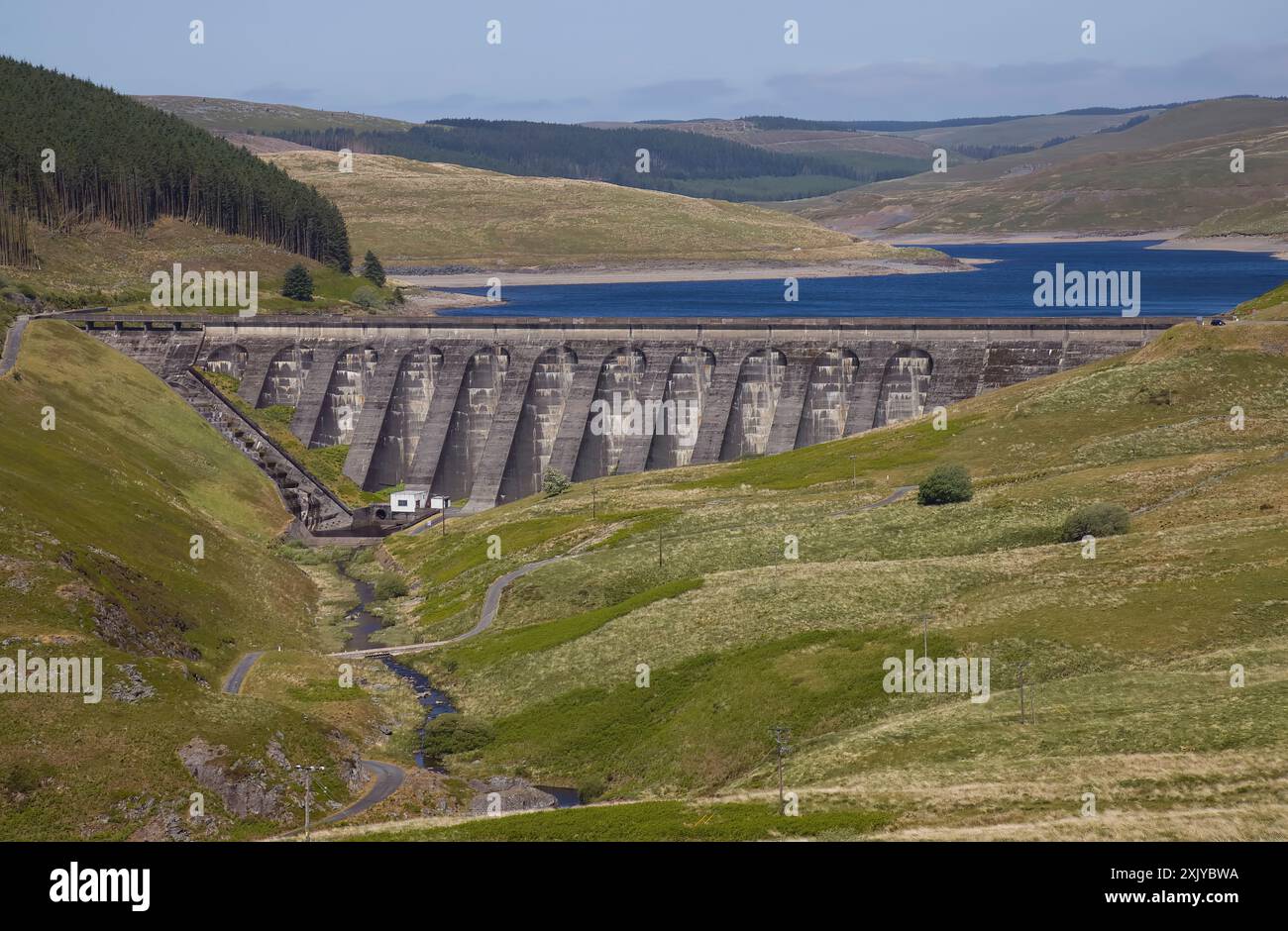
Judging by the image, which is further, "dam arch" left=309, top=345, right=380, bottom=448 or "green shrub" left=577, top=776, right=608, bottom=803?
"dam arch" left=309, top=345, right=380, bottom=448

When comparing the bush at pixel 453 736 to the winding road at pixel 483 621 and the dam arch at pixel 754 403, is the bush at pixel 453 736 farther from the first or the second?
the dam arch at pixel 754 403

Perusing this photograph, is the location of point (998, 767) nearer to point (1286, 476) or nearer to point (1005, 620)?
point (1005, 620)

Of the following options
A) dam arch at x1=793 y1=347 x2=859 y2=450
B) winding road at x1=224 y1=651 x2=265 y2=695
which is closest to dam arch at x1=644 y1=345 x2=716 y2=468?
dam arch at x1=793 y1=347 x2=859 y2=450

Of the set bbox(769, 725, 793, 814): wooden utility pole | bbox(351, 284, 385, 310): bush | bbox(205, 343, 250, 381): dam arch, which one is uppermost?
bbox(351, 284, 385, 310): bush

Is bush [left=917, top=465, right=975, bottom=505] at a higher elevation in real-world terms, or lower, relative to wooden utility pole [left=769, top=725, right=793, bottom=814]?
higher

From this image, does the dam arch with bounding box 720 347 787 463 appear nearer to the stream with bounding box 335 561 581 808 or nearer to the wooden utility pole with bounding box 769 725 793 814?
the stream with bounding box 335 561 581 808

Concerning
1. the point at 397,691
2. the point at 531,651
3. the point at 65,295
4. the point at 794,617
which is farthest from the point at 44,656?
the point at 65,295

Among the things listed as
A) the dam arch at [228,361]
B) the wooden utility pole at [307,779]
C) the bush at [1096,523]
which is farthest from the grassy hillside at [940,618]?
the dam arch at [228,361]
